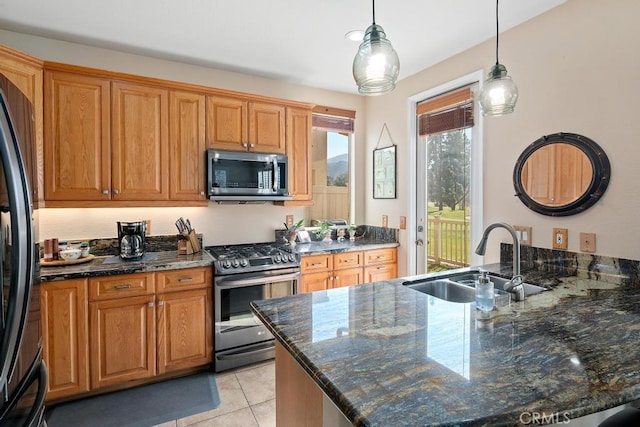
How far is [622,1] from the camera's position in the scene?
5.98 ft

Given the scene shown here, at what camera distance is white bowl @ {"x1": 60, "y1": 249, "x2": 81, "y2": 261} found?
2.34 m

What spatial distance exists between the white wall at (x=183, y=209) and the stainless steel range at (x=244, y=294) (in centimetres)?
45

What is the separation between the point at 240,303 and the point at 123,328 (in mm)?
824

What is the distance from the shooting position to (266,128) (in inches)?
121

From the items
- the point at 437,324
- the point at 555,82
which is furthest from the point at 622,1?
the point at 437,324

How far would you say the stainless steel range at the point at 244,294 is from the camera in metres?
2.58

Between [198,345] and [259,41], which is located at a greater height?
[259,41]

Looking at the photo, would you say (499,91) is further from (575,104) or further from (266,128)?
(266,128)

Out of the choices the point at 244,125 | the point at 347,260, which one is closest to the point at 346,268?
the point at 347,260

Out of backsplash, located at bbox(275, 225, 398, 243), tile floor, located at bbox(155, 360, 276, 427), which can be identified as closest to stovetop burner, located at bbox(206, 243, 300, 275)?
backsplash, located at bbox(275, 225, 398, 243)

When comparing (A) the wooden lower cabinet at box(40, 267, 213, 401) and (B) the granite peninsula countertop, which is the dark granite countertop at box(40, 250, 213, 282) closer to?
(A) the wooden lower cabinet at box(40, 267, 213, 401)

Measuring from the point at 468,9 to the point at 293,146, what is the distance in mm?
1777

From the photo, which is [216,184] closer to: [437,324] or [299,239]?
[299,239]

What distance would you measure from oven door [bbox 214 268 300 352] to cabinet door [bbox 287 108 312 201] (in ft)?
2.88
